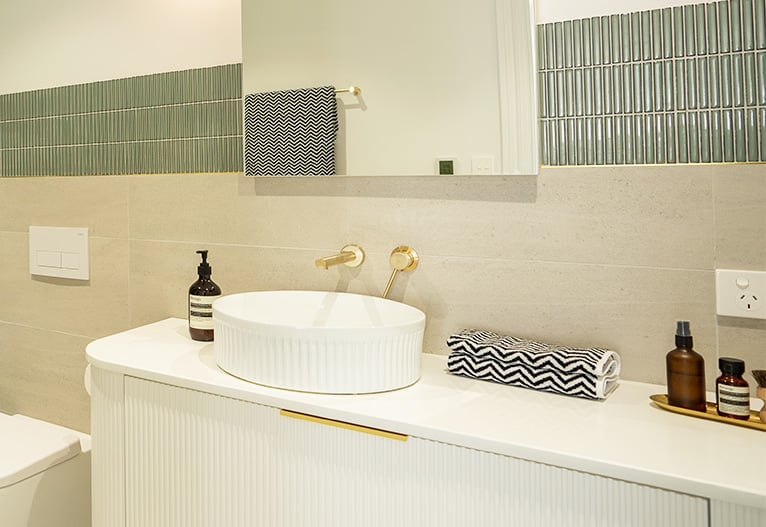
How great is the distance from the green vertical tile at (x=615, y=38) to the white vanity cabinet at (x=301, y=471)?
687 mm

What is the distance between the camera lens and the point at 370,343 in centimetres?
97

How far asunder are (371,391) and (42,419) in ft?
4.64

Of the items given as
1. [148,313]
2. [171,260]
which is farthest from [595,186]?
[148,313]

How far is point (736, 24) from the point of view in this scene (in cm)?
97

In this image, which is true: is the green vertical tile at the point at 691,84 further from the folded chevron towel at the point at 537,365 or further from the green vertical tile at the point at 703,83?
the folded chevron towel at the point at 537,365

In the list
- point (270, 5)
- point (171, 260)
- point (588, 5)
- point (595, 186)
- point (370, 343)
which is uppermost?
point (270, 5)

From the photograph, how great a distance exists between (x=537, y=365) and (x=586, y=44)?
0.62 m

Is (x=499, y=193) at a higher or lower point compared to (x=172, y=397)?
higher

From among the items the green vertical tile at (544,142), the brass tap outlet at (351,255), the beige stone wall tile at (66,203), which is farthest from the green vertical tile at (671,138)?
the beige stone wall tile at (66,203)

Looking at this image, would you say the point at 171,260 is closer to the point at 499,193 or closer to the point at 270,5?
the point at 270,5

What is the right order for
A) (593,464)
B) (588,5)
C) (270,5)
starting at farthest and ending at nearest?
(270,5) < (588,5) < (593,464)

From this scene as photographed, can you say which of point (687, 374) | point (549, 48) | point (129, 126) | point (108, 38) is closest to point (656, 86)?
point (549, 48)

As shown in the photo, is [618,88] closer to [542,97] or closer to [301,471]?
[542,97]

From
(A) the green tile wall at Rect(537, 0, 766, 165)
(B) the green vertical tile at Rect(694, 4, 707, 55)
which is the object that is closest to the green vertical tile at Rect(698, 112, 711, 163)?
(A) the green tile wall at Rect(537, 0, 766, 165)
